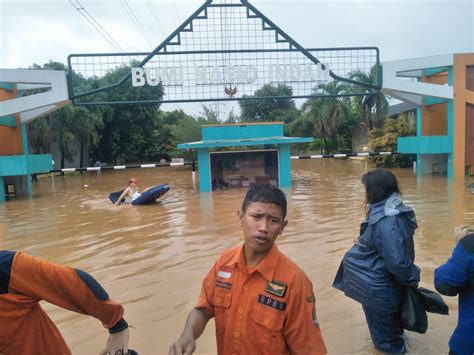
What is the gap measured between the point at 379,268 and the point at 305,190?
36.1 ft

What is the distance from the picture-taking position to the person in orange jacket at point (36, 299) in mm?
1541

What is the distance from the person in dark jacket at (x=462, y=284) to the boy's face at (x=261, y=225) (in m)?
1.10

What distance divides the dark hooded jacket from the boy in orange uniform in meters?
1.00

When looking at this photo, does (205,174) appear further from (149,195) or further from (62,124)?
(62,124)

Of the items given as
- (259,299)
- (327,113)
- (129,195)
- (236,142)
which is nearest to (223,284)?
(259,299)

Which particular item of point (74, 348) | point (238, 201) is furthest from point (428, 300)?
point (238, 201)

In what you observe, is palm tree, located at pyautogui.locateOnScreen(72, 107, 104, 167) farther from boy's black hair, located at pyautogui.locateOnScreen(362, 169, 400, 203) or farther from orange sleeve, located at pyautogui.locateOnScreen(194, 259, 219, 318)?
orange sleeve, located at pyautogui.locateOnScreen(194, 259, 219, 318)

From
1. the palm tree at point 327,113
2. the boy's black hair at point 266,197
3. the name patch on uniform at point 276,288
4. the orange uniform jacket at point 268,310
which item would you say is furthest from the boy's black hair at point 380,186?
the palm tree at point 327,113

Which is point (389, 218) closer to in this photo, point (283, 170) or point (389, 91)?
point (283, 170)

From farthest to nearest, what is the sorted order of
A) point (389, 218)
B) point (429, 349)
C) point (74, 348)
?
1. point (74, 348)
2. point (429, 349)
3. point (389, 218)

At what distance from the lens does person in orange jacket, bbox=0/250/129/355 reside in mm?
1541

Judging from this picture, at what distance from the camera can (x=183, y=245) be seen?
671 cm

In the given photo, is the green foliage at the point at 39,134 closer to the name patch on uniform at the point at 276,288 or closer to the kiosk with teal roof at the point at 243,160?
the kiosk with teal roof at the point at 243,160

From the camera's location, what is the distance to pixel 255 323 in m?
1.78
